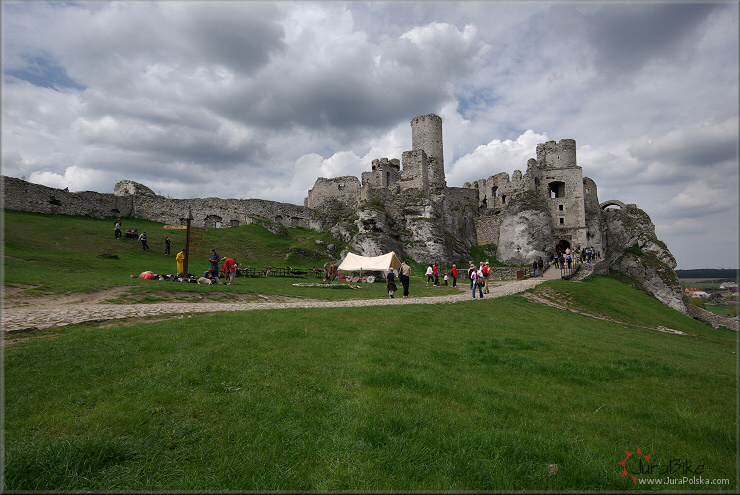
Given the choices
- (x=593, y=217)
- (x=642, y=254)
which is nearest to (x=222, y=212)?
(x=593, y=217)

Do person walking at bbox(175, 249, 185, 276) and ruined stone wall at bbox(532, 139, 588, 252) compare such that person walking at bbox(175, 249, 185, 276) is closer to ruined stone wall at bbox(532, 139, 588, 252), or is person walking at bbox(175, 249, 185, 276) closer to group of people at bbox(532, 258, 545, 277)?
group of people at bbox(532, 258, 545, 277)

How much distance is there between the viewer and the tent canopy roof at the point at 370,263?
28.6 meters

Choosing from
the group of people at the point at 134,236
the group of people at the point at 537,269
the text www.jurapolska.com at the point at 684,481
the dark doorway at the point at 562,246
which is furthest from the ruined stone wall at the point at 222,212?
the text www.jurapolska.com at the point at 684,481

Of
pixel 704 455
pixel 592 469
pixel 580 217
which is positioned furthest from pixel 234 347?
pixel 580 217

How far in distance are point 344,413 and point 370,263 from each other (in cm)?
2522

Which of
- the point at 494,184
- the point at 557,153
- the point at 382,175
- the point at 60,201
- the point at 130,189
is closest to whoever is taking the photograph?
the point at 60,201

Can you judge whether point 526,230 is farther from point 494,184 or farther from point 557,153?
point 557,153

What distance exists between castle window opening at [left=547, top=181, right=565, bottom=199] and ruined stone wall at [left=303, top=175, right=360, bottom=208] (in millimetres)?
26279

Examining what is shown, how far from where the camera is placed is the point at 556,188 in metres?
47.0

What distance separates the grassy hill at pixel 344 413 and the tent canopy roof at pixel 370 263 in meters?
20.1

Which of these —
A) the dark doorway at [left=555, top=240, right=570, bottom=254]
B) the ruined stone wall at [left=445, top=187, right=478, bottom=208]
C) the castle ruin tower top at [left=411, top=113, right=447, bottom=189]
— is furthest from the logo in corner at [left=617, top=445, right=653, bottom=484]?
the ruined stone wall at [left=445, top=187, right=478, bottom=208]

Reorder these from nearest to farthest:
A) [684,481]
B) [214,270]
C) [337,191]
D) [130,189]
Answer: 1. [684,481]
2. [214,270]
3. [130,189]
4. [337,191]

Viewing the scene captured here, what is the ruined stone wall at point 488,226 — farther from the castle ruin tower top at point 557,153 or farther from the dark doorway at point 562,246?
the castle ruin tower top at point 557,153

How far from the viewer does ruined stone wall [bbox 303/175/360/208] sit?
161 ft
